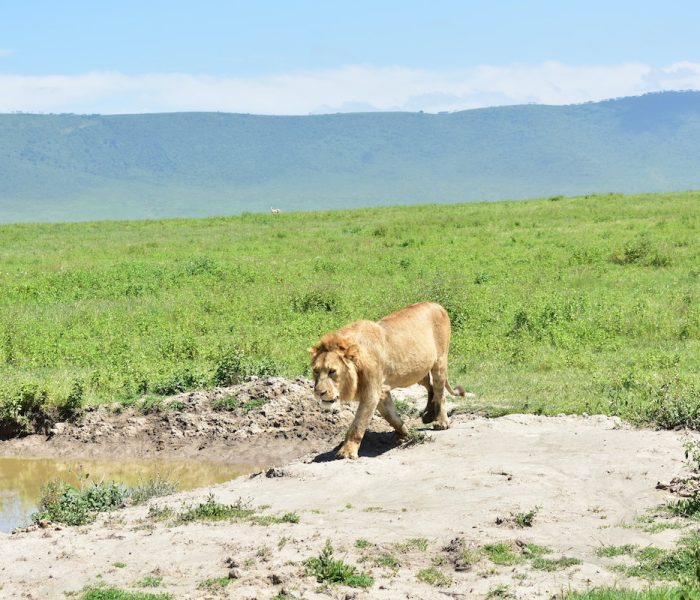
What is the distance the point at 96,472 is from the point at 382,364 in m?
3.92

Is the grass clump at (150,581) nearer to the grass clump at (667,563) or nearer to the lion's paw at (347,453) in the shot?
the grass clump at (667,563)

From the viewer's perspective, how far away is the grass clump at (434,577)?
7.59m

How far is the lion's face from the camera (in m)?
10.6

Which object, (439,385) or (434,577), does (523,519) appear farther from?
(439,385)

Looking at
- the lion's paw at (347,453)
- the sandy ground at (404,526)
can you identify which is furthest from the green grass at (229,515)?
the lion's paw at (347,453)

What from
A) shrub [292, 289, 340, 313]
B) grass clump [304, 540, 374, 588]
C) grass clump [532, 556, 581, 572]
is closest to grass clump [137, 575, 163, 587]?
grass clump [304, 540, 374, 588]

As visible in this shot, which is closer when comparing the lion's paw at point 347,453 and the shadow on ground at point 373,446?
the lion's paw at point 347,453

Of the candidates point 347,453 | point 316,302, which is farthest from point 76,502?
point 316,302

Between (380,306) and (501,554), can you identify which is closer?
(501,554)

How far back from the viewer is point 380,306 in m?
20.6

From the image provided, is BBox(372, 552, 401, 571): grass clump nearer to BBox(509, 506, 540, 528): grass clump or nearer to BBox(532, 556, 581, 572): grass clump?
BBox(532, 556, 581, 572): grass clump

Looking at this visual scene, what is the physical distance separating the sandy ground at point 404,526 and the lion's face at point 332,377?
2.28 ft

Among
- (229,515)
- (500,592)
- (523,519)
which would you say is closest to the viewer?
(500,592)

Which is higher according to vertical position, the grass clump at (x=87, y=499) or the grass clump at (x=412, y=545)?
the grass clump at (x=412, y=545)
